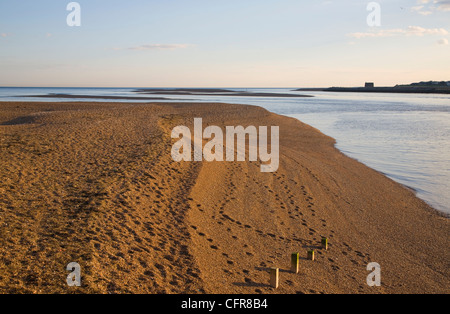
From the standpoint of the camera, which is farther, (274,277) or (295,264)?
(295,264)

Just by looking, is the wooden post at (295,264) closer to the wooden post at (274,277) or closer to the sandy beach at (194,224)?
the sandy beach at (194,224)

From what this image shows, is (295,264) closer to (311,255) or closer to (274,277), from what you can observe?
(311,255)

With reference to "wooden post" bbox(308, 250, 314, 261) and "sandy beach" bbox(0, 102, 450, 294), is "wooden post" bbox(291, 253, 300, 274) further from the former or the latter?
"wooden post" bbox(308, 250, 314, 261)

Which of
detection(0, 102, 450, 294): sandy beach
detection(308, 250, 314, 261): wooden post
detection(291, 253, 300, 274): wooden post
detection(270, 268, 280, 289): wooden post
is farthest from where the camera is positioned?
detection(308, 250, 314, 261): wooden post

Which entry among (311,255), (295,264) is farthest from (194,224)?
(311,255)

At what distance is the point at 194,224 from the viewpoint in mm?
9398

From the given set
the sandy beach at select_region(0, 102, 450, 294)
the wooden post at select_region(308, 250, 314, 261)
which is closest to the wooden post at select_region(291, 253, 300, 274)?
the sandy beach at select_region(0, 102, 450, 294)

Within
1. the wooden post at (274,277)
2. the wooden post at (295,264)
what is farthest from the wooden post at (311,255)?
the wooden post at (274,277)

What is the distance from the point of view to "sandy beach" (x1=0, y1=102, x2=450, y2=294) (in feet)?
21.3

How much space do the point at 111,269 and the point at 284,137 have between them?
2130 cm

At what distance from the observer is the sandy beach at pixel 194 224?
6.50 m

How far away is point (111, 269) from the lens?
20.6ft
